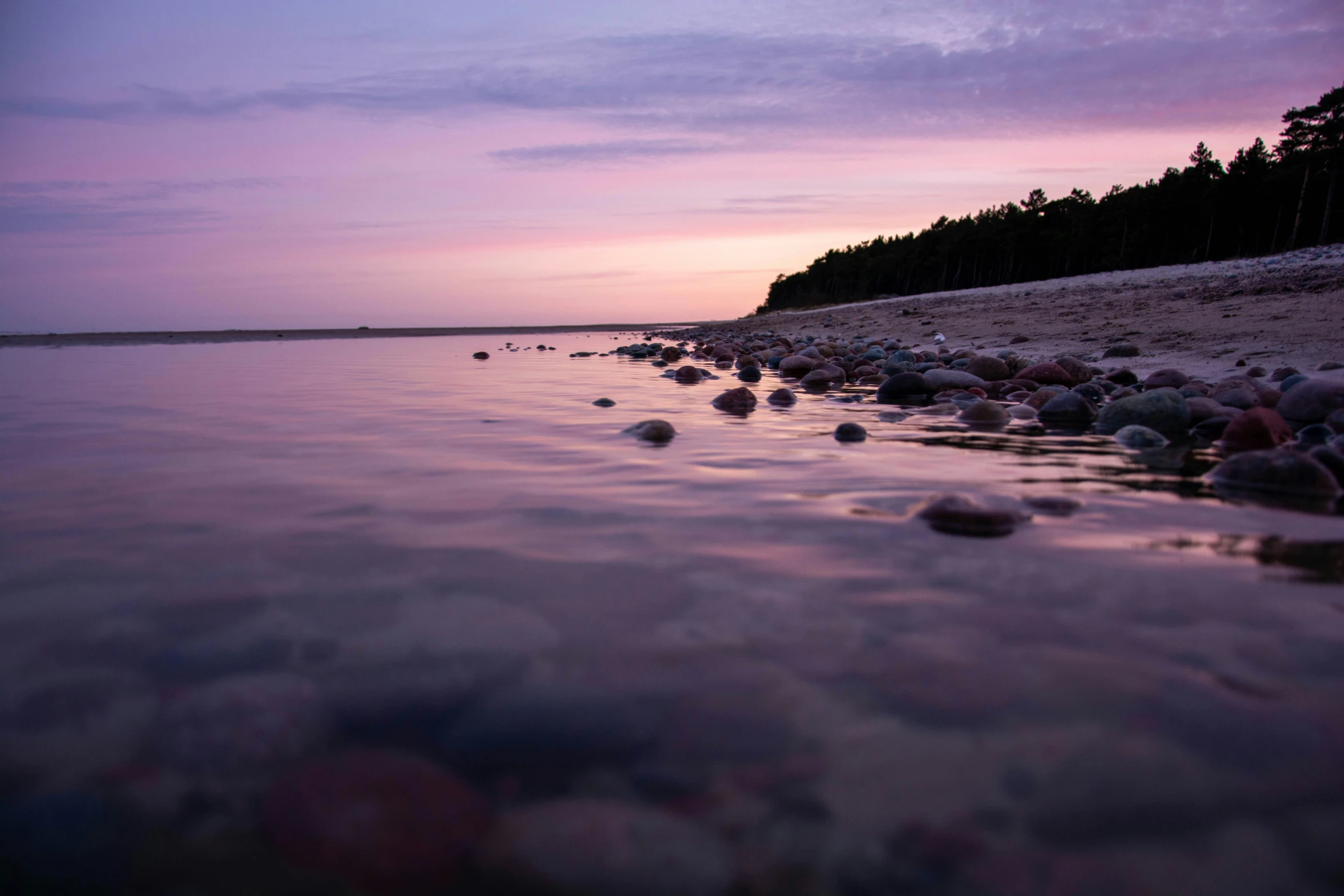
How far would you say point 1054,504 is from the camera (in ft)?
8.19

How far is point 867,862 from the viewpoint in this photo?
0.94m

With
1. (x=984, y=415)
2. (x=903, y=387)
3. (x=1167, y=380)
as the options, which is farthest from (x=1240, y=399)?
(x=903, y=387)

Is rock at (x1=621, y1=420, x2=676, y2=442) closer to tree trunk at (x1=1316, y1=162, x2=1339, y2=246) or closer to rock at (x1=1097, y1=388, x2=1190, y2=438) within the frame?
rock at (x1=1097, y1=388, x2=1190, y2=438)

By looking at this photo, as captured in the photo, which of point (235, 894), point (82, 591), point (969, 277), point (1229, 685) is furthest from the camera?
point (969, 277)

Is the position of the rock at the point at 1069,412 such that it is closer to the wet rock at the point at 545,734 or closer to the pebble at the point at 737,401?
the pebble at the point at 737,401

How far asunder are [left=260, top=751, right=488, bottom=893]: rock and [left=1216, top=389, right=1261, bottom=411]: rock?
520cm

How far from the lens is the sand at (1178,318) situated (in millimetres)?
7227

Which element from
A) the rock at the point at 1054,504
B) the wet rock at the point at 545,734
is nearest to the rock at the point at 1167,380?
the rock at the point at 1054,504

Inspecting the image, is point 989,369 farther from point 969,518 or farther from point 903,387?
point 969,518

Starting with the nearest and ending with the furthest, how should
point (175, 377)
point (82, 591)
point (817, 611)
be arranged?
point (817, 611), point (82, 591), point (175, 377)

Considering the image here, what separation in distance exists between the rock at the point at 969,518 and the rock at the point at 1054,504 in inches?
6.4

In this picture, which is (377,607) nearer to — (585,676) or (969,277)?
(585,676)

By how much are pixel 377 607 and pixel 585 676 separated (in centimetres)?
62

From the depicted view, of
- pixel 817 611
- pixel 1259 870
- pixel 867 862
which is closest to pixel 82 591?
pixel 817 611
